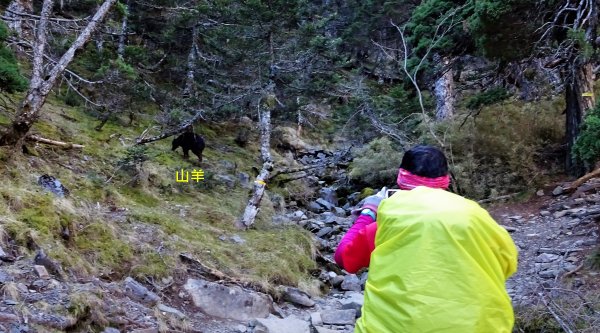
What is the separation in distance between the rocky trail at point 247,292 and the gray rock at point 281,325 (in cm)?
1

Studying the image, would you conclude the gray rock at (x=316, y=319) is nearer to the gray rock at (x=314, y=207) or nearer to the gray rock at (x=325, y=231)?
the gray rock at (x=325, y=231)

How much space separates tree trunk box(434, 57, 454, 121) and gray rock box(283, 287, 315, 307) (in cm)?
687

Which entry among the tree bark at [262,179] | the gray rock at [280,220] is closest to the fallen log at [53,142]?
the tree bark at [262,179]

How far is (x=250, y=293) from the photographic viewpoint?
5.80 m

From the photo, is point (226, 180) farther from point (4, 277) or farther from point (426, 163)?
point (426, 163)

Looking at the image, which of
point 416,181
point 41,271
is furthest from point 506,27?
point 41,271

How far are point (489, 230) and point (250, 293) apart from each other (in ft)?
14.3

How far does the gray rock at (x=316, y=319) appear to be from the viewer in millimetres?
5569

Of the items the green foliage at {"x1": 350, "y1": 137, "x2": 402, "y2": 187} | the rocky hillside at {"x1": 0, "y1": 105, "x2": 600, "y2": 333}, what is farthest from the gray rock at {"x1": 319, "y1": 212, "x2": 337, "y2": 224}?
the green foliage at {"x1": 350, "y1": 137, "x2": 402, "y2": 187}

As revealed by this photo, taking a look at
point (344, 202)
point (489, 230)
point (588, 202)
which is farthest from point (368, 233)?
point (344, 202)

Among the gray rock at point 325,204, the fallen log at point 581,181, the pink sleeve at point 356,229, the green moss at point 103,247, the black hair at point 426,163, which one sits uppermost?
the black hair at point 426,163

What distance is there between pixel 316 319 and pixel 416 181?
3.88 meters

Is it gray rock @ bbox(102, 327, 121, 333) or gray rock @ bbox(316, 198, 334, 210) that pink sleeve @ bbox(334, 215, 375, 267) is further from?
gray rock @ bbox(316, 198, 334, 210)

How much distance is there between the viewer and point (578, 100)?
816 cm
